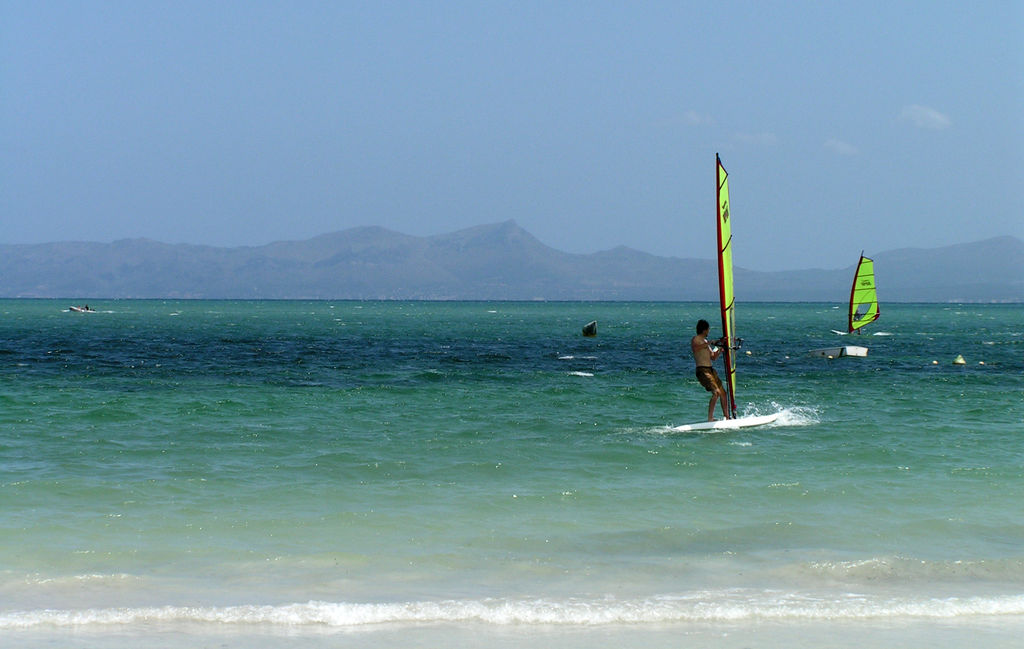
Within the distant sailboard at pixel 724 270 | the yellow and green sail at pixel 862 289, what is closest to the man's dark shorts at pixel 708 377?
the distant sailboard at pixel 724 270

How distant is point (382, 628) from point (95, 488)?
7670 mm

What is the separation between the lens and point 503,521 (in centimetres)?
1362

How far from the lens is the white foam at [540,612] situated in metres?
9.51

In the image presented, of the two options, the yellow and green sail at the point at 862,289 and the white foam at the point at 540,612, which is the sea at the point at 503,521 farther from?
the yellow and green sail at the point at 862,289

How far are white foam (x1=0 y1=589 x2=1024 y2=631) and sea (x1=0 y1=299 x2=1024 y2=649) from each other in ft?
0.10

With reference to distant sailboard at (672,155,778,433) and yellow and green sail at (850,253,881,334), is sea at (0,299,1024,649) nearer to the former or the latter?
distant sailboard at (672,155,778,433)

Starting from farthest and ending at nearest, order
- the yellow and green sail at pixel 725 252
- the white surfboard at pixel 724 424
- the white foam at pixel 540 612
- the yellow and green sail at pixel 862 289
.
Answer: the yellow and green sail at pixel 862 289, the white surfboard at pixel 724 424, the yellow and green sail at pixel 725 252, the white foam at pixel 540 612

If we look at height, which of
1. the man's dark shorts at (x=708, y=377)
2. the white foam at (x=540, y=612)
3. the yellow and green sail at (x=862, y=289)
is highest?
the yellow and green sail at (x=862, y=289)

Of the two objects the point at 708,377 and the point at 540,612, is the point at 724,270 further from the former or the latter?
the point at 540,612

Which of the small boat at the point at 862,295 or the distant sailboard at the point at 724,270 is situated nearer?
the distant sailboard at the point at 724,270

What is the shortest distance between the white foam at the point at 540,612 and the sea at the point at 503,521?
0.03 metres

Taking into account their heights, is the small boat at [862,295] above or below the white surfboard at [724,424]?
above

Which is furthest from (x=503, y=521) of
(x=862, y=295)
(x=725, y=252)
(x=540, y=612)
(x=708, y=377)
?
(x=862, y=295)

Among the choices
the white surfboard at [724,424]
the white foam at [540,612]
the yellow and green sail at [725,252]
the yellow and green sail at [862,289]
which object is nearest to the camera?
the white foam at [540,612]
